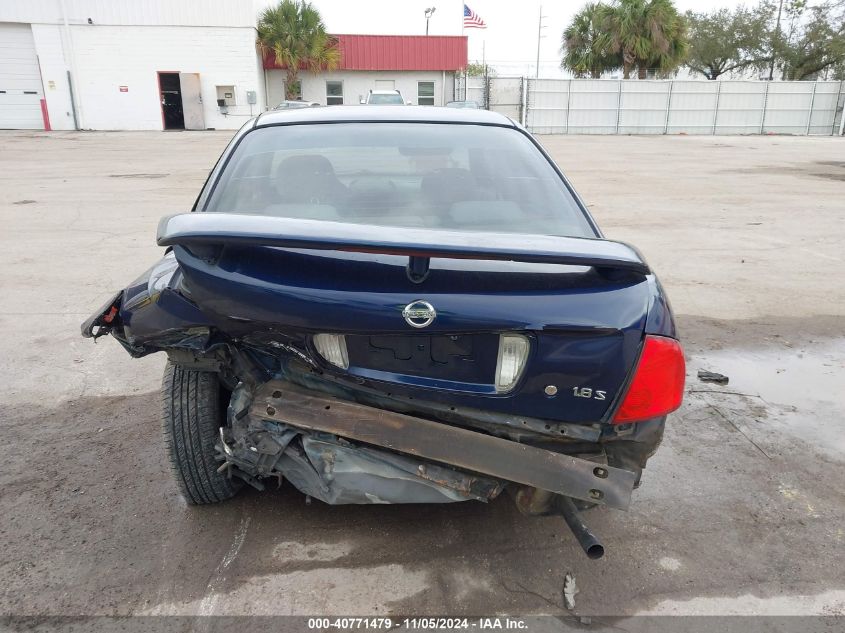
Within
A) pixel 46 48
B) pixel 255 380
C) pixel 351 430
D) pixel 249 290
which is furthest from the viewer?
pixel 46 48

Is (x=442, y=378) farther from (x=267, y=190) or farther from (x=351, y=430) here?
(x=267, y=190)

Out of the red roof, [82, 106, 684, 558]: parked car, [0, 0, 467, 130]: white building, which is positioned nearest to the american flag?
the red roof

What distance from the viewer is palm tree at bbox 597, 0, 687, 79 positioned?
3369 centimetres

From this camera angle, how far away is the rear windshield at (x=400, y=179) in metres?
2.78

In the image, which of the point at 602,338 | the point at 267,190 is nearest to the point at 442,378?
the point at 602,338

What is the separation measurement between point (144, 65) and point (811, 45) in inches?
1524

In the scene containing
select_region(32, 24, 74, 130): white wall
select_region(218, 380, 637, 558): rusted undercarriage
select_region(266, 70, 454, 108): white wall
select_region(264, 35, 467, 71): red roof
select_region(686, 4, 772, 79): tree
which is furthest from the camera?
select_region(686, 4, 772, 79): tree

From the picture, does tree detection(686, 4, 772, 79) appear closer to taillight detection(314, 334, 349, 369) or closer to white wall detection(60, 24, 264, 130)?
white wall detection(60, 24, 264, 130)

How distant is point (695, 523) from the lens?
2.82 metres

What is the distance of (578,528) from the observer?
218 centimetres

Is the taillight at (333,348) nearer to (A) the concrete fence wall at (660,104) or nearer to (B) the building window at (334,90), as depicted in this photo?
(A) the concrete fence wall at (660,104)

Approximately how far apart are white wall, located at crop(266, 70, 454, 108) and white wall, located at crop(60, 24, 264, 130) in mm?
4504

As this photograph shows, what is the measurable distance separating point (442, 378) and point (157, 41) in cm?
3221

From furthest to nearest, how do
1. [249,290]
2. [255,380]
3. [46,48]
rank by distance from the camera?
[46,48] < [255,380] < [249,290]
